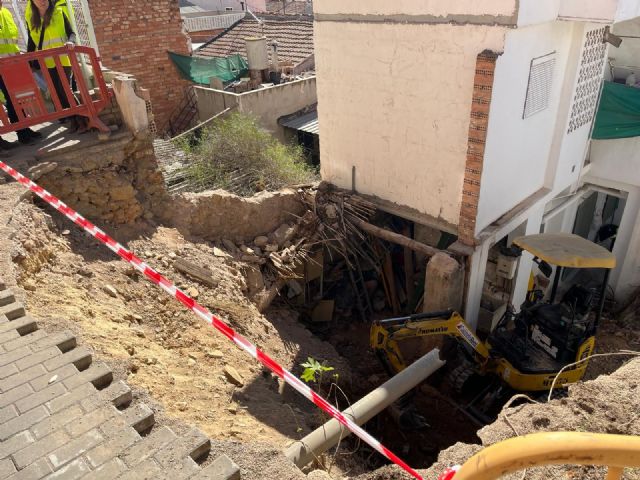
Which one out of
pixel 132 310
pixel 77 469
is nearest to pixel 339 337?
pixel 132 310

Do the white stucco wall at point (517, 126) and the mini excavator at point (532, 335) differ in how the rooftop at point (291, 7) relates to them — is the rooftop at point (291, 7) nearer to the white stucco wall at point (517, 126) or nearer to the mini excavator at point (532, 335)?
the white stucco wall at point (517, 126)

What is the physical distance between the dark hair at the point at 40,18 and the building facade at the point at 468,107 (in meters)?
4.24

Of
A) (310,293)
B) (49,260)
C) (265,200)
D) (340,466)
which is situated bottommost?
(310,293)

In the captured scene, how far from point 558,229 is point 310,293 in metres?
6.81

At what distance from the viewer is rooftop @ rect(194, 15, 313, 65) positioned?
16.2m

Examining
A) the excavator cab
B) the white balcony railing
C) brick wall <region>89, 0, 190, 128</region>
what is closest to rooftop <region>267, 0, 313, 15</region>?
the white balcony railing

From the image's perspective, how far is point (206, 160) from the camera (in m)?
9.63

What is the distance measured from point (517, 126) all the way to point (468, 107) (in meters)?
1.24

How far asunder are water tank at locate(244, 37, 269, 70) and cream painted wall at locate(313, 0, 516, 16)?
5335mm

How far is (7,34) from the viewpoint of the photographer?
693cm

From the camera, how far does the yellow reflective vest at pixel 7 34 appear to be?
22.4ft

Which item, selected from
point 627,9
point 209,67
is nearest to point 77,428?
point 627,9

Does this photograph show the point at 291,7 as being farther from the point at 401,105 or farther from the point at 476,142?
the point at 476,142

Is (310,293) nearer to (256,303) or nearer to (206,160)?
(256,303)
